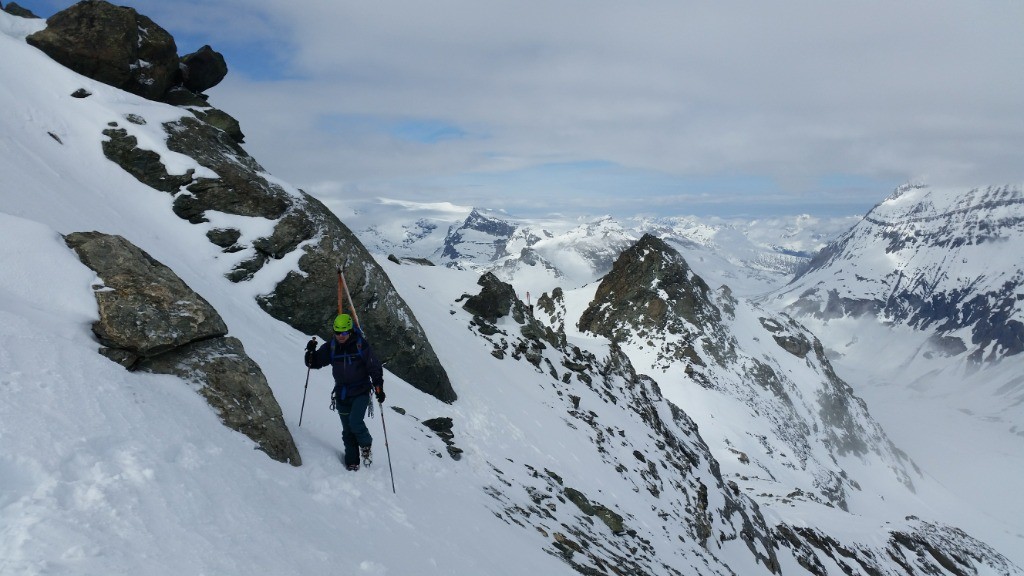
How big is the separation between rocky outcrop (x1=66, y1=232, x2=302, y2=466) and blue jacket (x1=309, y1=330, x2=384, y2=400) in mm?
1308

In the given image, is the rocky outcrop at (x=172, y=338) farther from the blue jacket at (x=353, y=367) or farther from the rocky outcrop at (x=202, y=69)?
the rocky outcrop at (x=202, y=69)

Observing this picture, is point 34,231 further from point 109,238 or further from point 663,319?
point 663,319

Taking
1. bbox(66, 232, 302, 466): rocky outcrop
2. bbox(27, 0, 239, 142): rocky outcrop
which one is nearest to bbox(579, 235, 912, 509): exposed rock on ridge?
bbox(27, 0, 239, 142): rocky outcrop

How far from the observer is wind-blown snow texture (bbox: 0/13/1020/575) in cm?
616

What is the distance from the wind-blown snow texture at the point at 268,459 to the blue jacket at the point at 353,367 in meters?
1.49

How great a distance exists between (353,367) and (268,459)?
2.20m

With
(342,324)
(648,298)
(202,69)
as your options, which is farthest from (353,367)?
(648,298)

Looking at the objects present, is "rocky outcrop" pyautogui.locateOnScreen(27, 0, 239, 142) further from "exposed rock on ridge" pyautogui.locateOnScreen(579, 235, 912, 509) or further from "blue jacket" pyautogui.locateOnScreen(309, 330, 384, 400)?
"exposed rock on ridge" pyautogui.locateOnScreen(579, 235, 912, 509)

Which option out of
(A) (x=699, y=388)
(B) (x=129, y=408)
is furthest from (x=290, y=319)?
(A) (x=699, y=388)

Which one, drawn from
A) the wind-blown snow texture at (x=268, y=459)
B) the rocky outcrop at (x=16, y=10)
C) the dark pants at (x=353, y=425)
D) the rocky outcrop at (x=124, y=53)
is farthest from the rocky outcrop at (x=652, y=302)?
the dark pants at (x=353, y=425)

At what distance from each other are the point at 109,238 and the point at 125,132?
13919 millimetres

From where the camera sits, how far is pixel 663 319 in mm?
90562

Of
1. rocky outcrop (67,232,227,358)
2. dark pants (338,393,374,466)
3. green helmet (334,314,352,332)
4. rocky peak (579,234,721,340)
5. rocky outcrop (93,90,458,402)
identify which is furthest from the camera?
rocky peak (579,234,721,340)

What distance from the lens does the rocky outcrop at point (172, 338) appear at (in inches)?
373
